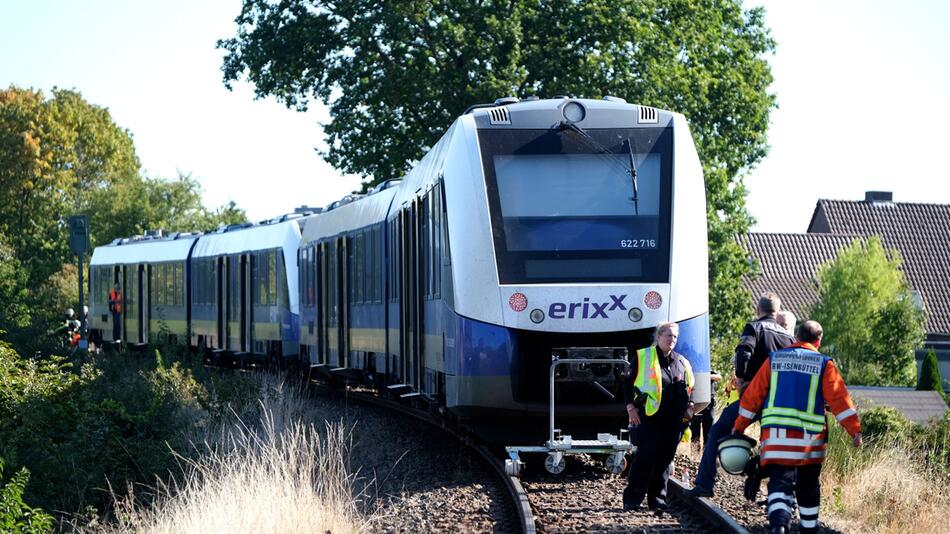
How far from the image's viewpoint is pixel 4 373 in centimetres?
2122

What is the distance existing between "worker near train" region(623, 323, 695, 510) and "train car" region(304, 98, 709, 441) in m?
1.54

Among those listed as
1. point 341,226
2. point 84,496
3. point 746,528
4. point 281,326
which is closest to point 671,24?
point 281,326

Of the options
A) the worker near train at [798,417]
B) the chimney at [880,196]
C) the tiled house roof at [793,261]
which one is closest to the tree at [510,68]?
the worker near train at [798,417]

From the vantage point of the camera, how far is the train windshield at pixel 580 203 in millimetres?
13219

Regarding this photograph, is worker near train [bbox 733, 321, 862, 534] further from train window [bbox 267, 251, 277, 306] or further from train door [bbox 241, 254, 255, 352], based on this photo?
train door [bbox 241, 254, 255, 352]

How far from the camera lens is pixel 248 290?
1234 inches

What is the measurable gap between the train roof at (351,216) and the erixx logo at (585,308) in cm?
624

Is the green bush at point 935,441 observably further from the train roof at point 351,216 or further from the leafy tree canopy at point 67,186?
the leafy tree canopy at point 67,186

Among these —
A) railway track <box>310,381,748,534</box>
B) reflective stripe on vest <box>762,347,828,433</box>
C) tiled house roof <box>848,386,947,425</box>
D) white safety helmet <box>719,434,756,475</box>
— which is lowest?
tiled house roof <box>848,386,947,425</box>

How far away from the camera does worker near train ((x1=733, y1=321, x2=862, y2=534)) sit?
9773mm

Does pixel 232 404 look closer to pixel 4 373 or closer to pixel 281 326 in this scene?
pixel 4 373

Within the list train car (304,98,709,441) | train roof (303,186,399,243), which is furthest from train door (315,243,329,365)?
train car (304,98,709,441)

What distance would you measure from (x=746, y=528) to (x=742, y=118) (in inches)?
1063

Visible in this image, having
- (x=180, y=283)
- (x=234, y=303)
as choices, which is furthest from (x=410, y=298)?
(x=180, y=283)
